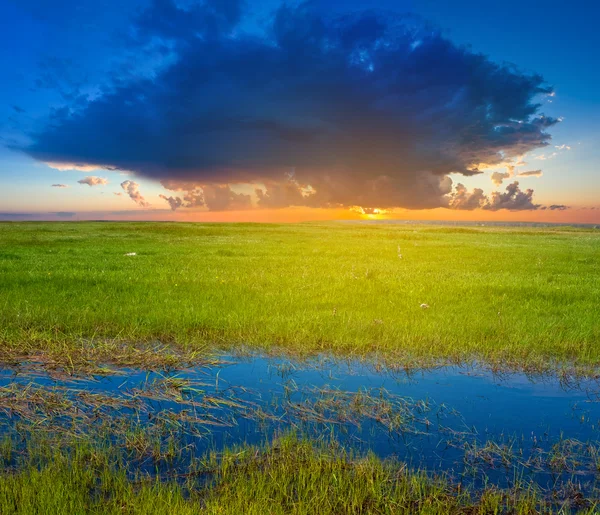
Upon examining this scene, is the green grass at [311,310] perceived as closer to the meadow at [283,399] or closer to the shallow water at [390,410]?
the meadow at [283,399]

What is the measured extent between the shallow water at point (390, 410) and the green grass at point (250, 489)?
412mm

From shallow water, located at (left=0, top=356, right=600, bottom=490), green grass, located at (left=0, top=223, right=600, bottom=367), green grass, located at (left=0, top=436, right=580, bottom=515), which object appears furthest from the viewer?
green grass, located at (left=0, top=223, right=600, bottom=367)

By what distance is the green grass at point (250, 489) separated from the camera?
421 cm

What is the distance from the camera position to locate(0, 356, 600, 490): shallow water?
5336 mm

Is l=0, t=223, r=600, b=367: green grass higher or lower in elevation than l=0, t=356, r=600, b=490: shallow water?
higher

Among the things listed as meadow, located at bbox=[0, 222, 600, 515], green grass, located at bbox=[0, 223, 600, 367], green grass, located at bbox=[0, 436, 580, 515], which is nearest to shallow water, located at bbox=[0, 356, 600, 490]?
meadow, located at bbox=[0, 222, 600, 515]

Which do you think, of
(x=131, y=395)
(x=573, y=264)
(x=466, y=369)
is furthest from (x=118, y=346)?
(x=573, y=264)

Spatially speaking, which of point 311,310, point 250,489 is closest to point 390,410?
point 250,489

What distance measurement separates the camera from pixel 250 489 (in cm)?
449

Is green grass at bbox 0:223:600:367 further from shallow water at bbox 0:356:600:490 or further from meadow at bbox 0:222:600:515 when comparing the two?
shallow water at bbox 0:356:600:490

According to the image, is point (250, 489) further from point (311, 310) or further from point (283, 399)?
point (311, 310)

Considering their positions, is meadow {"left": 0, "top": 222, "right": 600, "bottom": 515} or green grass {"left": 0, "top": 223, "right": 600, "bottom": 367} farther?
green grass {"left": 0, "top": 223, "right": 600, "bottom": 367}

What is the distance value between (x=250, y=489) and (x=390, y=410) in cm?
277

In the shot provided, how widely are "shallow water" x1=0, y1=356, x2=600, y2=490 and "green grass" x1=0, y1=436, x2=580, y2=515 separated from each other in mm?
412
